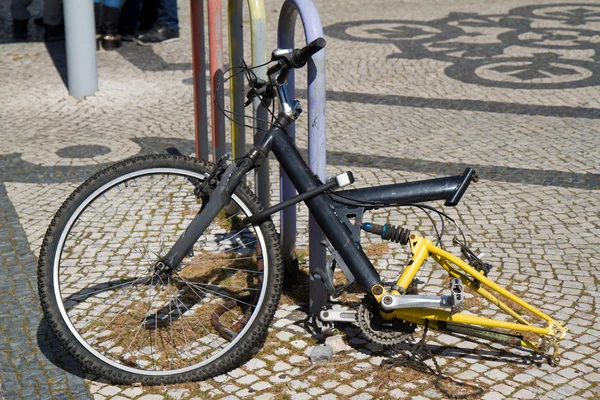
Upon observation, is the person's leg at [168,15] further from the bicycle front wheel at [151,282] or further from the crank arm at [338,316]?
the crank arm at [338,316]

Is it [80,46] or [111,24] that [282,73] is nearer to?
[80,46]

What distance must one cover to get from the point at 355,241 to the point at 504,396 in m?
0.86

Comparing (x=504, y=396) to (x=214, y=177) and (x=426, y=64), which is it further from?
(x=426, y=64)

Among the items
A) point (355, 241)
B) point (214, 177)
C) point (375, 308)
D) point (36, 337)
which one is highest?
A: point (214, 177)

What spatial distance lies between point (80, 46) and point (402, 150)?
338 cm

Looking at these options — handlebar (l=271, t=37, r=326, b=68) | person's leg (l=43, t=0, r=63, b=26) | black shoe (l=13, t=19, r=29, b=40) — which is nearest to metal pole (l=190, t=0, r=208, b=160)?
handlebar (l=271, t=37, r=326, b=68)

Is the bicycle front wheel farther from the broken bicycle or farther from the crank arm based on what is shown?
the crank arm

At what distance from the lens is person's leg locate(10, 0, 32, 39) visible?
11.1 m

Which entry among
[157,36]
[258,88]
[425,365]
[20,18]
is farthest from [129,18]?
[425,365]

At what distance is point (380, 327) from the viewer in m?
3.78

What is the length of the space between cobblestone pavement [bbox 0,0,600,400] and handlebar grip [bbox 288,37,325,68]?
1.25 metres

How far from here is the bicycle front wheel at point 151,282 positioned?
3613mm

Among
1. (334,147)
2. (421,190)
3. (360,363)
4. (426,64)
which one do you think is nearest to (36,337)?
(360,363)

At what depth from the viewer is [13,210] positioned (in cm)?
571
